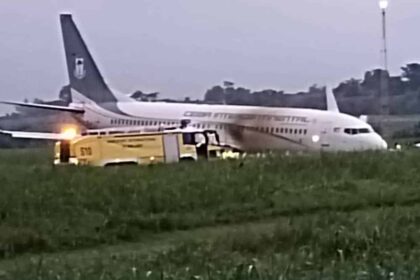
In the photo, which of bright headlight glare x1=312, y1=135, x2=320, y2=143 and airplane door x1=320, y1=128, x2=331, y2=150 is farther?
bright headlight glare x1=312, y1=135, x2=320, y2=143

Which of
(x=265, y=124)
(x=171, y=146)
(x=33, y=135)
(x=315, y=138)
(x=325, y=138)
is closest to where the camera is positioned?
(x=171, y=146)

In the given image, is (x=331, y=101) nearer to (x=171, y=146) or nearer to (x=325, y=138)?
(x=325, y=138)

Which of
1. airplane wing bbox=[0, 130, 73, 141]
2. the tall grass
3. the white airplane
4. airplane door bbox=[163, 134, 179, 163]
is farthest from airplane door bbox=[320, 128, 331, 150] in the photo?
the tall grass

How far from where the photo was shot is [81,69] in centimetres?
5512

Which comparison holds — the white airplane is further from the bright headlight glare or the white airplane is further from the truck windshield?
the truck windshield

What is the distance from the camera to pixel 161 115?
47.9 metres

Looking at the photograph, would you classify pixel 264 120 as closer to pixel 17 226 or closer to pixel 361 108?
pixel 361 108

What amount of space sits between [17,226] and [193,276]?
1006cm

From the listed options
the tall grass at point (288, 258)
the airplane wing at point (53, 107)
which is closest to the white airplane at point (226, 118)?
the airplane wing at point (53, 107)

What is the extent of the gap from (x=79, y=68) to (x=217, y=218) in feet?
121

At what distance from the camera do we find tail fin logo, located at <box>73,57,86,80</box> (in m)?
55.0

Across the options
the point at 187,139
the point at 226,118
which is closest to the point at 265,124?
the point at 226,118

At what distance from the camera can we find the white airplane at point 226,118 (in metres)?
41.1

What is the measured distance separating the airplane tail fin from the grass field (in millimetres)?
27296
